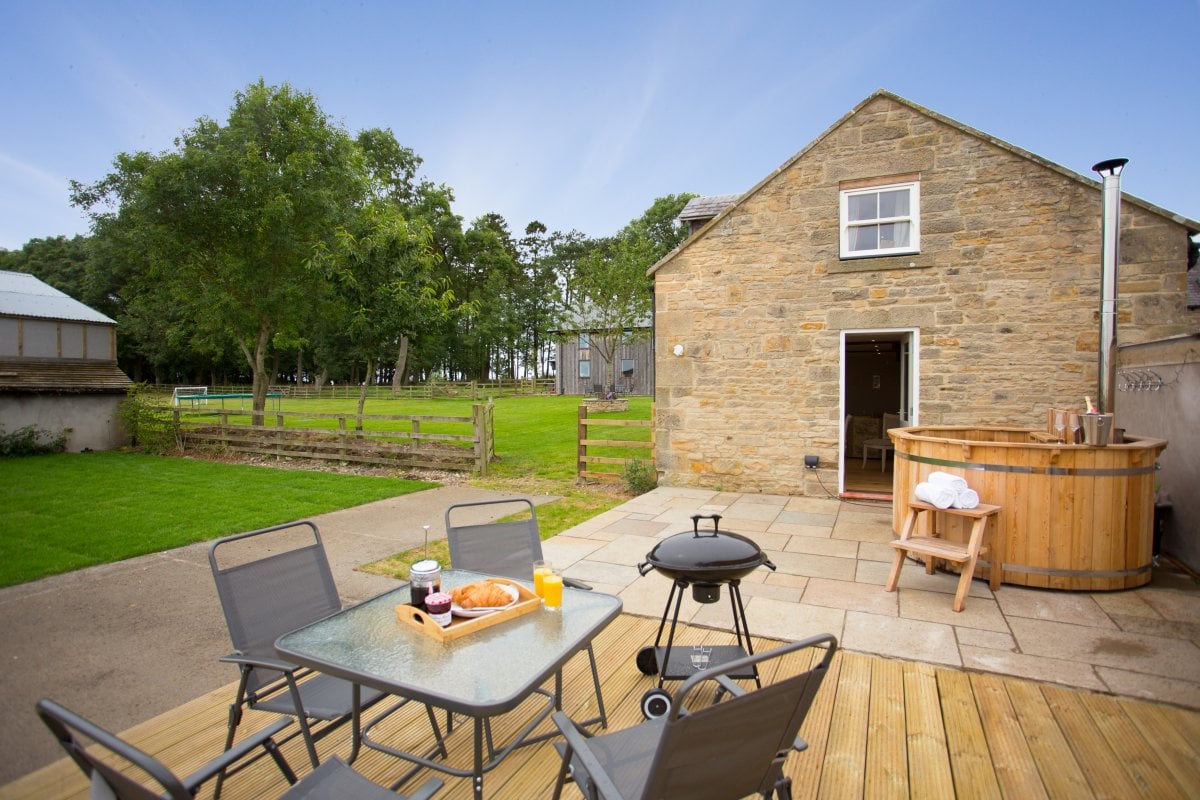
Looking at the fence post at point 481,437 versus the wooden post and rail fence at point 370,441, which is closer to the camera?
the fence post at point 481,437

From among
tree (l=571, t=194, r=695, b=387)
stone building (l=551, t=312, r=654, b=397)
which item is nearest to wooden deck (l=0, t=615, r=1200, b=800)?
tree (l=571, t=194, r=695, b=387)

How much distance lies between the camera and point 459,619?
251 cm

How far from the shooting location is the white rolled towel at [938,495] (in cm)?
475

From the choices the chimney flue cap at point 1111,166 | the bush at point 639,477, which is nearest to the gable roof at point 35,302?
the bush at point 639,477

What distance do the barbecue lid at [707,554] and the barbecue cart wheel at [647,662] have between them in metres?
0.69

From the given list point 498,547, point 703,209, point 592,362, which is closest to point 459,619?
point 498,547

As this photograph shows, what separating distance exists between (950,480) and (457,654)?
4337 mm

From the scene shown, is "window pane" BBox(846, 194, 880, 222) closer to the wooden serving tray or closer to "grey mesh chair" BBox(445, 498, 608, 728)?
"grey mesh chair" BBox(445, 498, 608, 728)

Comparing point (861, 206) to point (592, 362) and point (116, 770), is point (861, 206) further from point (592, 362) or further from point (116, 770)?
point (592, 362)

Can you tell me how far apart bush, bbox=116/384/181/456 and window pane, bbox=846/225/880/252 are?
15.7 metres

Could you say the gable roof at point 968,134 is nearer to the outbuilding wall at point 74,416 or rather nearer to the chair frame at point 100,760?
the chair frame at point 100,760

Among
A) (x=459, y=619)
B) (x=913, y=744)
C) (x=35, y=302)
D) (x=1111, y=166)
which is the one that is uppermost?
(x=1111, y=166)

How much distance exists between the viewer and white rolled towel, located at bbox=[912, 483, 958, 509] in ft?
15.6

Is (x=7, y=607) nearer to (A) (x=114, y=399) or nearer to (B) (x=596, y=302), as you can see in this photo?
(A) (x=114, y=399)
